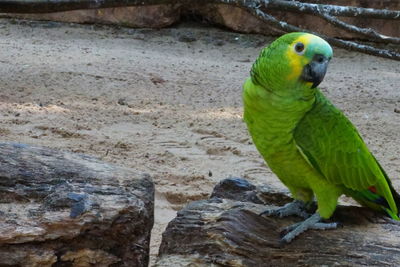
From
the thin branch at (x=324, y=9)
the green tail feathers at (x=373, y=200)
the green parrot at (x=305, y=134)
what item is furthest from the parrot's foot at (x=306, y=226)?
the thin branch at (x=324, y=9)

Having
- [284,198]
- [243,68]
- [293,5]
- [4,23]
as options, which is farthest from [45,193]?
[4,23]

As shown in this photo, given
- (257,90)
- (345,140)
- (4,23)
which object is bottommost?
(4,23)

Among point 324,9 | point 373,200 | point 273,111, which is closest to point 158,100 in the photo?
point 324,9

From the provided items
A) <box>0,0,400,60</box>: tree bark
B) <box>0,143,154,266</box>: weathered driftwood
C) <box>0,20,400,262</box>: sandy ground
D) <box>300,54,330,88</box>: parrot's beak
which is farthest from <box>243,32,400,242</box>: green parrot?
<box>0,0,400,60</box>: tree bark

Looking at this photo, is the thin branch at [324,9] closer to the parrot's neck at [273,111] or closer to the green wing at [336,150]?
the green wing at [336,150]

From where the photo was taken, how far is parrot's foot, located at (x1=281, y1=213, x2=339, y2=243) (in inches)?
88.1

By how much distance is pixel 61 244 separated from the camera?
7.11 ft

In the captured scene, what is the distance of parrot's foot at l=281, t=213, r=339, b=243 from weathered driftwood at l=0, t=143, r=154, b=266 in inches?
19.3

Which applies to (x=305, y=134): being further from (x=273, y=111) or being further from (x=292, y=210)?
(x=292, y=210)

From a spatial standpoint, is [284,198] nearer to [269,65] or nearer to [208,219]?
[208,219]

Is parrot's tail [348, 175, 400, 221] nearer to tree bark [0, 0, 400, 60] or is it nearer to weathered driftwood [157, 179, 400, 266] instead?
weathered driftwood [157, 179, 400, 266]

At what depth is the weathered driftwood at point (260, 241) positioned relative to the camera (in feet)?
7.09

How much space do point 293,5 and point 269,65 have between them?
99.5 inches

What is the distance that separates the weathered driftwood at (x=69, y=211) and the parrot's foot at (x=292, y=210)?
0.44 metres
